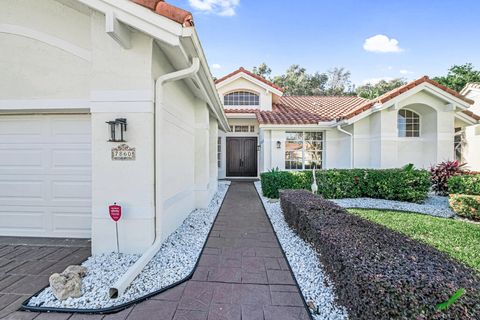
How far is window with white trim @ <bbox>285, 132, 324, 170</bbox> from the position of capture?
12.9 m

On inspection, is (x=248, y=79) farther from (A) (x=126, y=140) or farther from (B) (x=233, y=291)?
(B) (x=233, y=291)

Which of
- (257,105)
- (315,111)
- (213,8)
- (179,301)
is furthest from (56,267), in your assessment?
(315,111)

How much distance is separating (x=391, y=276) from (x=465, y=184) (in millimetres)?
8410

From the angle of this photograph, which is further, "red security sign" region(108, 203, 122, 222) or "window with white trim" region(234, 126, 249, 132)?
"window with white trim" region(234, 126, 249, 132)

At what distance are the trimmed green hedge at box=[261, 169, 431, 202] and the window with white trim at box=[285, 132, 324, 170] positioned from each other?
4329 millimetres

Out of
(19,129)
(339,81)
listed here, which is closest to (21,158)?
(19,129)

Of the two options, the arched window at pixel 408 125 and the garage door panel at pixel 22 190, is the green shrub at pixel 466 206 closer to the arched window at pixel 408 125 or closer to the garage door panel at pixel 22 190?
the arched window at pixel 408 125

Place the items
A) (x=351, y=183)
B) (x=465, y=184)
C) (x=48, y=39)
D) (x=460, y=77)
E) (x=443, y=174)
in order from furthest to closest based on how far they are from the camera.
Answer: (x=460, y=77) < (x=443, y=174) < (x=351, y=183) < (x=465, y=184) < (x=48, y=39)

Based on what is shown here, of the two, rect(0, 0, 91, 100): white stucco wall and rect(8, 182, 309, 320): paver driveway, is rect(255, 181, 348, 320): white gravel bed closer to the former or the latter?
rect(8, 182, 309, 320): paver driveway

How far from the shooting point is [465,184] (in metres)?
7.59

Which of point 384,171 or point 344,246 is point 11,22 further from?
point 384,171

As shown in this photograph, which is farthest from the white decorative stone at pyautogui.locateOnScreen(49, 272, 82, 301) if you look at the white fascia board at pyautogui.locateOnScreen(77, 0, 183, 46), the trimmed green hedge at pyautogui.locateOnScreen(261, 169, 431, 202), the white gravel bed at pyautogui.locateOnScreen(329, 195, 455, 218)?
the white gravel bed at pyautogui.locateOnScreen(329, 195, 455, 218)

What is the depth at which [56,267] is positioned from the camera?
11.3 ft

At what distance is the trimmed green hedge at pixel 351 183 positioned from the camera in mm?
8305
